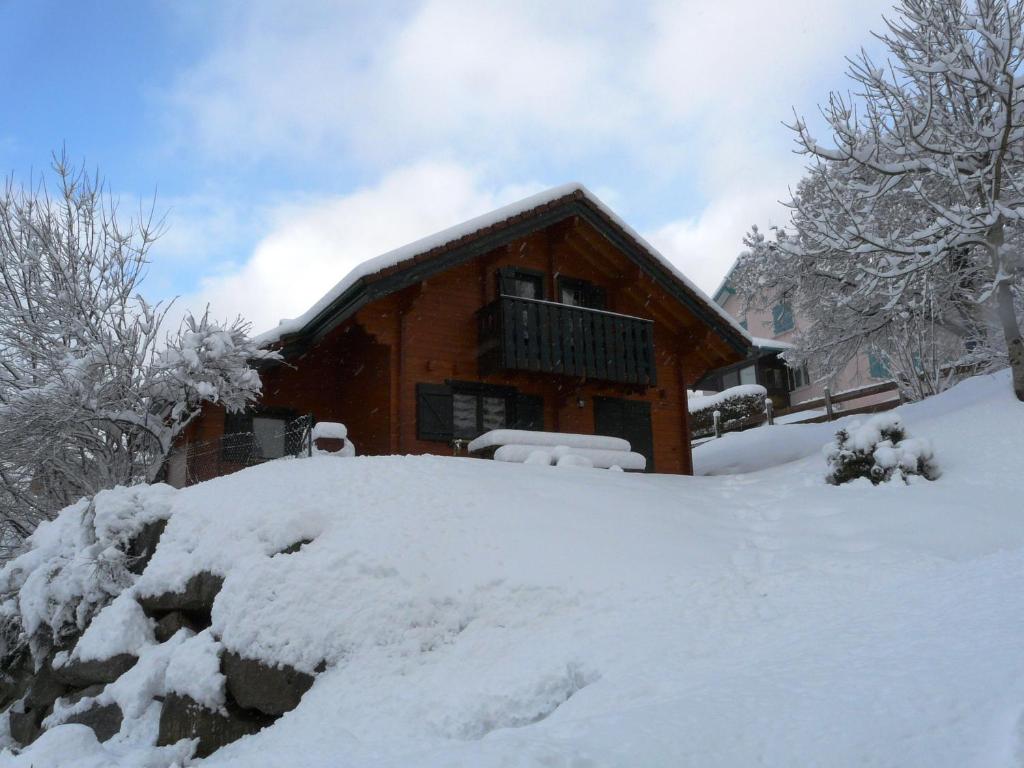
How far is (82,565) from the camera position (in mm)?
8680

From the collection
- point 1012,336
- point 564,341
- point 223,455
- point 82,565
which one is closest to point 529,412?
point 564,341

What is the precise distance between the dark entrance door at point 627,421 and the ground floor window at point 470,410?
1461 millimetres

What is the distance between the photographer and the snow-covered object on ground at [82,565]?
28.2ft

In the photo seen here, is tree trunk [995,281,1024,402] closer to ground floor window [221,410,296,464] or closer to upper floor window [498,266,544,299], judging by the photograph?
upper floor window [498,266,544,299]

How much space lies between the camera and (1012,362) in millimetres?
12578

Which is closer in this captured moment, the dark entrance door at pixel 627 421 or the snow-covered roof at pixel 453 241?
the snow-covered roof at pixel 453 241

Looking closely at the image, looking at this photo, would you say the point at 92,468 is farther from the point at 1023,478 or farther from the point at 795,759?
the point at 1023,478

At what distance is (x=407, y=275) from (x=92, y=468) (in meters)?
6.17

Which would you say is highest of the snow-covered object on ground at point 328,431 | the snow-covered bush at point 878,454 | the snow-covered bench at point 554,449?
the snow-covered object on ground at point 328,431

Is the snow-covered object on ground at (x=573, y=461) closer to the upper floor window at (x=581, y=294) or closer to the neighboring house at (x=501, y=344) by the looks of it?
the neighboring house at (x=501, y=344)

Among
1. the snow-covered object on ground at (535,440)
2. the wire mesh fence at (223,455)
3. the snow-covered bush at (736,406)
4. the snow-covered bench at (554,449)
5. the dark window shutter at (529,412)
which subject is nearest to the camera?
the snow-covered bench at (554,449)

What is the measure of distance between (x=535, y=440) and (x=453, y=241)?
149 inches

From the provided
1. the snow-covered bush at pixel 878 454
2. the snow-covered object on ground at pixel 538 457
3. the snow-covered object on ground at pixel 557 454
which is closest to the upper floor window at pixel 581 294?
the snow-covered object on ground at pixel 557 454

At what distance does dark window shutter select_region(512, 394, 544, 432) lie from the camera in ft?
51.1
